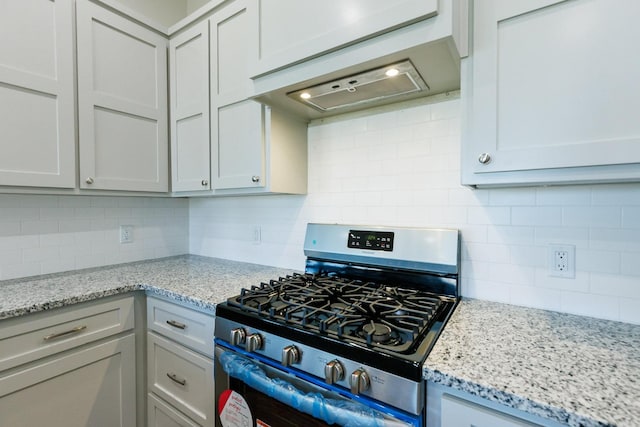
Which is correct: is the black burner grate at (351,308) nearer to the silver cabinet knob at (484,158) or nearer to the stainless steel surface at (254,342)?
the stainless steel surface at (254,342)

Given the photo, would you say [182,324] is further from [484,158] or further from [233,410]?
[484,158]

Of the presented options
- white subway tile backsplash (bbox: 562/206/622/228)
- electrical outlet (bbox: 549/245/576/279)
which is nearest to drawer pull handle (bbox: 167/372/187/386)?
electrical outlet (bbox: 549/245/576/279)

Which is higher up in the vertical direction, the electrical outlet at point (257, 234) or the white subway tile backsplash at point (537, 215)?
the white subway tile backsplash at point (537, 215)

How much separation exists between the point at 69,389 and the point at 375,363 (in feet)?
4.70

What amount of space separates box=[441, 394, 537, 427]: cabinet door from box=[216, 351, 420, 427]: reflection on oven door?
82 millimetres

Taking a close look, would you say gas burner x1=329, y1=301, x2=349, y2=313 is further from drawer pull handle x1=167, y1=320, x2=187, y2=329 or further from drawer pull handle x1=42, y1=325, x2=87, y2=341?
drawer pull handle x1=42, y1=325, x2=87, y2=341

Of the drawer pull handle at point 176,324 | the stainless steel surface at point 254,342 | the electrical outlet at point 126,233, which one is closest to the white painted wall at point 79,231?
the electrical outlet at point 126,233

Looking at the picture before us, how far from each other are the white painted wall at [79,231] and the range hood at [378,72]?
4.21ft

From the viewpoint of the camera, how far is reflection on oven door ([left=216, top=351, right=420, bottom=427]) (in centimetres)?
83

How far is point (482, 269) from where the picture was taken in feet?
4.27

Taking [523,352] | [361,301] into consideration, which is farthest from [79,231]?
[523,352]

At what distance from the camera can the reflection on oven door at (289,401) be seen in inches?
32.8

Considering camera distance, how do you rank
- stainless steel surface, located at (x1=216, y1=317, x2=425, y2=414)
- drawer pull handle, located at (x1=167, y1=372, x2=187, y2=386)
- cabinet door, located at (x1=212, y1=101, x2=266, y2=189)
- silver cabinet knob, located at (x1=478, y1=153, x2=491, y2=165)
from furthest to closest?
cabinet door, located at (x1=212, y1=101, x2=266, y2=189)
drawer pull handle, located at (x1=167, y1=372, x2=187, y2=386)
silver cabinet knob, located at (x1=478, y1=153, x2=491, y2=165)
stainless steel surface, located at (x1=216, y1=317, x2=425, y2=414)

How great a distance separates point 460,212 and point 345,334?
2.52 feet
